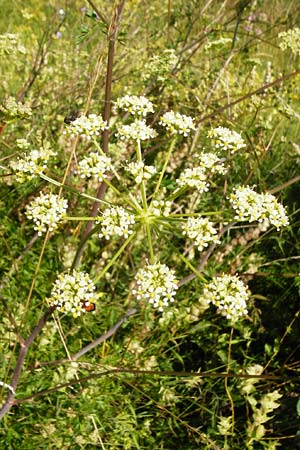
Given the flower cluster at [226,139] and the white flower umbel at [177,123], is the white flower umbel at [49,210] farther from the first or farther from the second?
the flower cluster at [226,139]

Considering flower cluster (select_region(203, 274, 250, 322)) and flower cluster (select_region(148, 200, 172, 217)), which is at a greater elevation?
flower cluster (select_region(148, 200, 172, 217))

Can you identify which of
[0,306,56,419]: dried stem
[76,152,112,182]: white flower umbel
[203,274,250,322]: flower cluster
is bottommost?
[0,306,56,419]: dried stem

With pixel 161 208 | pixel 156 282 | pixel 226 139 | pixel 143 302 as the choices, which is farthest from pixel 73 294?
pixel 143 302

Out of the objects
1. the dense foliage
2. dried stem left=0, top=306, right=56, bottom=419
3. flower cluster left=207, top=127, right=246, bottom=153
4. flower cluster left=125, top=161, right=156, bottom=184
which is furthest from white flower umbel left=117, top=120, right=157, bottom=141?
dried stem left=0, top=306, right=56, bottom=419

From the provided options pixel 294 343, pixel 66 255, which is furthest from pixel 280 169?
pixel 66 255

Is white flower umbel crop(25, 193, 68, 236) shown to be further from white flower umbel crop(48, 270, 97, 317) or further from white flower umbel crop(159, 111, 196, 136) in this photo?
white flower umbel crop(159, 111, 196, 136)

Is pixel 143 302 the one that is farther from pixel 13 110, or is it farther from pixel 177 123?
pixel 13 110

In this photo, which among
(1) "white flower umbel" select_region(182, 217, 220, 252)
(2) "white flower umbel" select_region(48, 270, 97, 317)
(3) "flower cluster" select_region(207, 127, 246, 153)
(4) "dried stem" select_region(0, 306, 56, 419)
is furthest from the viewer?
(3) "flower cluster" select_region(207, 127, 246, 153)

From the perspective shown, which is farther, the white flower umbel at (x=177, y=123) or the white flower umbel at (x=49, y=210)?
the white flower umbel at (x=177, y=123)

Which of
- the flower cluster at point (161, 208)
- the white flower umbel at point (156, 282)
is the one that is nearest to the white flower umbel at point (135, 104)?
the flower cluster at point (161, 208)
